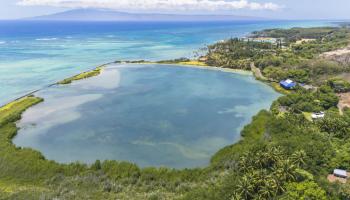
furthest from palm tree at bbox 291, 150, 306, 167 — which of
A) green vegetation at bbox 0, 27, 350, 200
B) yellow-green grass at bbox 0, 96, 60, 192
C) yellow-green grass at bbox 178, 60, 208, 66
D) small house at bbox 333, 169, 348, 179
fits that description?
yellow-green grass at bbox 178, 60, 208, 66

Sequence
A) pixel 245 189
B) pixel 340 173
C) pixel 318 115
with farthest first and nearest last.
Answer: pixel 318 115
pixel 340 173
pixel 245 189

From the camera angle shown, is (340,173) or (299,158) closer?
(299,158)

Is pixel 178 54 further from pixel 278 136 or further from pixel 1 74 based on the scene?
pixel 278 136

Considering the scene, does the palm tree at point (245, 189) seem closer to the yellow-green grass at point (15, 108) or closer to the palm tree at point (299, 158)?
the palm tree at point (299, 158)

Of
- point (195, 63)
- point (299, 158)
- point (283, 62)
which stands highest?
point (283, 62)

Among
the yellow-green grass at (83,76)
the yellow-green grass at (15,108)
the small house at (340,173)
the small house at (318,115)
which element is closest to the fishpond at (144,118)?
the yellow-green grass at (15,108)

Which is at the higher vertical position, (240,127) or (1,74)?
(1,74)

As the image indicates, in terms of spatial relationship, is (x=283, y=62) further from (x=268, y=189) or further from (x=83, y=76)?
(x=268, y=189)

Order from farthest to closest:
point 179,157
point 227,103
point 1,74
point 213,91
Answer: point 1,74, point 213,91, point 227,103, point 179,157

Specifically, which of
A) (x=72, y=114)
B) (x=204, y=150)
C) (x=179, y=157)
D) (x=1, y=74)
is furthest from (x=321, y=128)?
(x=1, y=74)

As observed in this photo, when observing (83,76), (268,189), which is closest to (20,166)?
(268,189)
